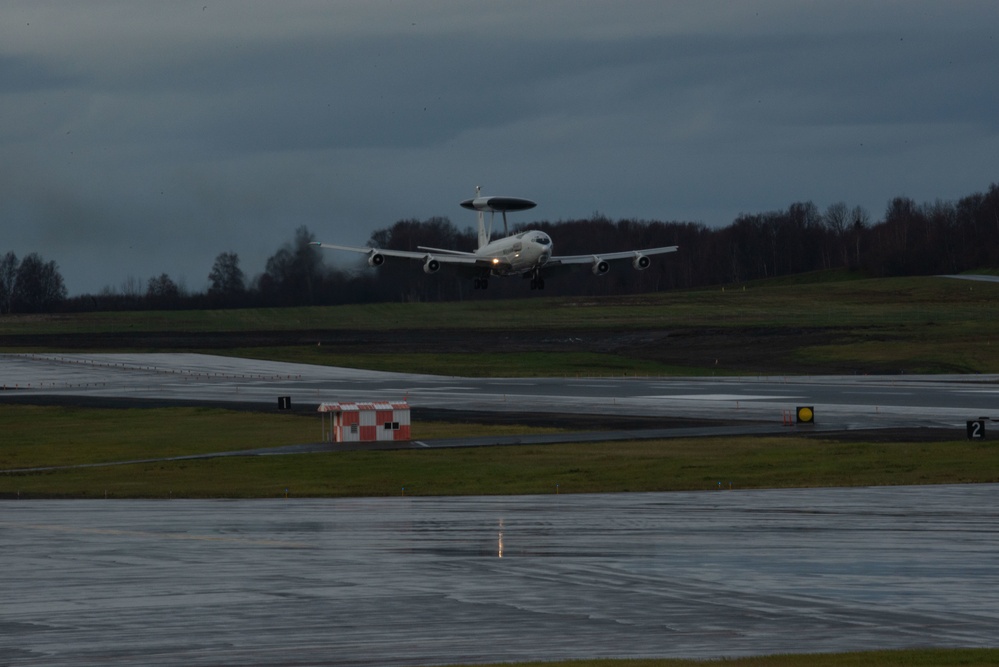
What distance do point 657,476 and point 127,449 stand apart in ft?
87.1

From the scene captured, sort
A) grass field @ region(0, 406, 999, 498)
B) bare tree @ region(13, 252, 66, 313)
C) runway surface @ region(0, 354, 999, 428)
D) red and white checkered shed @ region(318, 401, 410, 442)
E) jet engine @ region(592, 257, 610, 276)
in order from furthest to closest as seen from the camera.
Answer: bare tree @ region(13, 252, 66, 313), jet engine @ region(592, 257, 610, 276), runway surface @ region(0, 354, 999, 428), red and white checkered shed @ region(318, 401, 410, 442), grass field @ region(0, 406, 999, 498)

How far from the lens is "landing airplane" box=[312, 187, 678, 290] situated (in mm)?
95625

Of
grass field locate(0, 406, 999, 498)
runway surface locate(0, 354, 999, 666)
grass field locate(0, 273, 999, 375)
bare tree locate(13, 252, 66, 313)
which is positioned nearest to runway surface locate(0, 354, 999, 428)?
grass field locate(0, 273, 999, 375)

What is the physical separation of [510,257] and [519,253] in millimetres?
950

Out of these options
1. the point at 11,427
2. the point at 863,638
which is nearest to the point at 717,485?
the point at 863,638

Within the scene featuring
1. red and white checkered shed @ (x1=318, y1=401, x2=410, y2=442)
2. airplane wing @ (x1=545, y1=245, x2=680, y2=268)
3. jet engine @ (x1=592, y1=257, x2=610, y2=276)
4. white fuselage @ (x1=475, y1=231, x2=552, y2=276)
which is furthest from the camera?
jet engine @ (x1=592, y1=257, x2=610, y2=276)

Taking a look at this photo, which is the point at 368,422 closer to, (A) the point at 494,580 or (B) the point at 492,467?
(B) the point at 492,467

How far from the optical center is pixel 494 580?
26594mm

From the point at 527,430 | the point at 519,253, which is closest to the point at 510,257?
the point at 519,253

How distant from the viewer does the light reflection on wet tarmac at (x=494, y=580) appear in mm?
21125

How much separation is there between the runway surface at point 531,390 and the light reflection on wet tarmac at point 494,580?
98.9 ft

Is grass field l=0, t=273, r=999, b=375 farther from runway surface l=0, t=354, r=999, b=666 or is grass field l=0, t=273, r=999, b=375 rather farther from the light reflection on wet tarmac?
the light reflection on wet tarmac

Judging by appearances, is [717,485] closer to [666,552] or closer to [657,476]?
[657,476]

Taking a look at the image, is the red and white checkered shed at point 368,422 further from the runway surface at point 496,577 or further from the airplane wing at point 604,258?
the airplane wing at point 604,258
